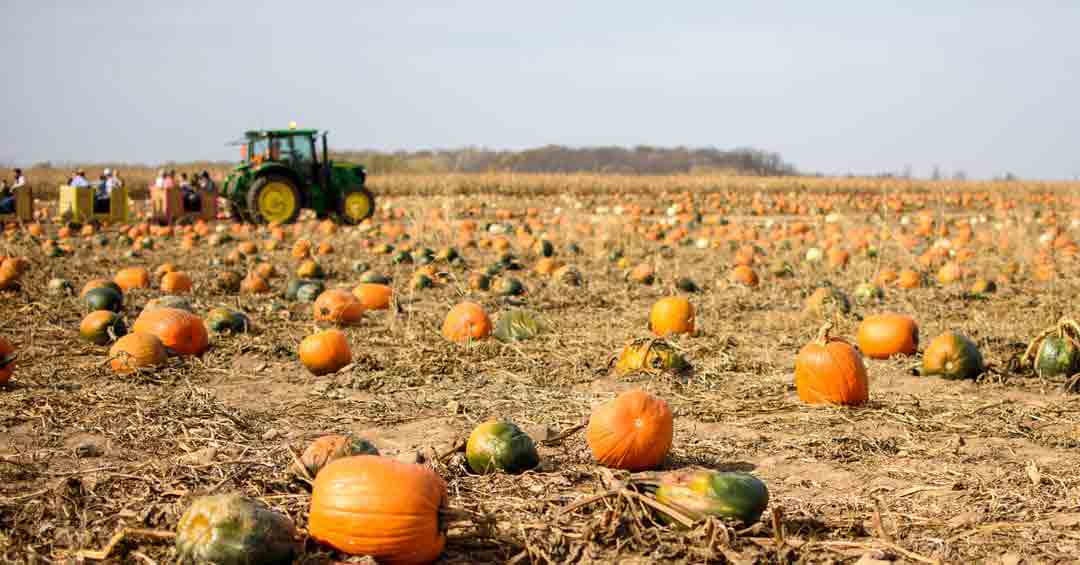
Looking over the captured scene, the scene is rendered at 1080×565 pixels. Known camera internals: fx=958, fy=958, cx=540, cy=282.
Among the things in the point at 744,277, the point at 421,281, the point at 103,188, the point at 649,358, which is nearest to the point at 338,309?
the point at 421,281

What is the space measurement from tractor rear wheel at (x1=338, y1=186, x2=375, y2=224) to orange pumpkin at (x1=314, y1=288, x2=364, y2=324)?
1276 centimetres

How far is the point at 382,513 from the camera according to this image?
3.16 metres

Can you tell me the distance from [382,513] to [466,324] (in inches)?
179

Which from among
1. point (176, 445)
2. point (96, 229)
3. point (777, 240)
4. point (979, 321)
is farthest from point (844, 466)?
point (96, 229)

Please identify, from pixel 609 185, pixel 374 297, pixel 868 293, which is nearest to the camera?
pixel 374 297

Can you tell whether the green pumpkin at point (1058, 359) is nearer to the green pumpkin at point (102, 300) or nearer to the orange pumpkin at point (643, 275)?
the orange pumpkin at point (643, 275)

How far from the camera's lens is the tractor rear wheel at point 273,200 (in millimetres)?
19516

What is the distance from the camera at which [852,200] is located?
97.2ft

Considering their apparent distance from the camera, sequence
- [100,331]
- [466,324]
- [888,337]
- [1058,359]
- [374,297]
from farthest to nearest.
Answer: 1. [374,297]
2. [466,324]
3. [100,331]
4. [888,337]
5. [1058,359]

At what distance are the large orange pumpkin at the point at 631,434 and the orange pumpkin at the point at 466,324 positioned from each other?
3251 millimetres

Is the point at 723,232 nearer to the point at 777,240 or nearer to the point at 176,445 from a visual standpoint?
the point at 777,240

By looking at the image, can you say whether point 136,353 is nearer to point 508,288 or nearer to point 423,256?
point 508,288

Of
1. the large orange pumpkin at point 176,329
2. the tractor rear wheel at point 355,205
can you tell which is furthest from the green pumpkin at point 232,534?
the tractor rear wheel at point 355,205

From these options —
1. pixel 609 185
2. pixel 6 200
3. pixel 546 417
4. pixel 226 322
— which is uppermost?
pixel 609 185
